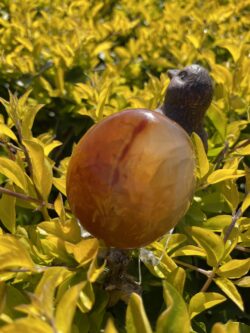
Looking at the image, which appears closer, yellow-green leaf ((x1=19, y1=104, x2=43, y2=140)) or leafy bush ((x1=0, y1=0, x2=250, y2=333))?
leafy bush ((x1=0, y1=0, x2=250, y2=333))

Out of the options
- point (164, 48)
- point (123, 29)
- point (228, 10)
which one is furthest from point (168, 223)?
point (228, 10)

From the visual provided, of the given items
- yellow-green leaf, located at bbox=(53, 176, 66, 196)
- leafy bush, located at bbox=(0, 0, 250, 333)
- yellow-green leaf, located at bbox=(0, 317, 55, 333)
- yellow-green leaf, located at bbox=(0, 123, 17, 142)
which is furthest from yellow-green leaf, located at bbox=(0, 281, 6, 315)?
yellow-green leaf, located at bbox=(0, 123, 17, 142)

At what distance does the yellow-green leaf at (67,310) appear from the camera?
54cm

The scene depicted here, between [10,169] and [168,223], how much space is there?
0.95 feet

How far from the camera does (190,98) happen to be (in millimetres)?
963

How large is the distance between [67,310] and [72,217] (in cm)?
30

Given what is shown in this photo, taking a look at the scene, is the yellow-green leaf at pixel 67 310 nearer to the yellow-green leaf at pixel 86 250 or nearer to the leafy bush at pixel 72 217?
the leafy bush at pixel 72 217

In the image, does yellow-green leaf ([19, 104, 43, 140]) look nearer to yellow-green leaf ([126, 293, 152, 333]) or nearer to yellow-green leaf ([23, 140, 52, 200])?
yellow-green leaf ([23, 140, 52, 200])

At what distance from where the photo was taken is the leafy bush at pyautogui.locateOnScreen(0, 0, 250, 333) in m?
0.67

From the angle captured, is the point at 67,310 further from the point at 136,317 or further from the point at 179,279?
the point at 179,279

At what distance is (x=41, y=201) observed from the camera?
0.81 m

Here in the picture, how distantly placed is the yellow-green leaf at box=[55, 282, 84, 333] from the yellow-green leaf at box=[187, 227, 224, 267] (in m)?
0.24

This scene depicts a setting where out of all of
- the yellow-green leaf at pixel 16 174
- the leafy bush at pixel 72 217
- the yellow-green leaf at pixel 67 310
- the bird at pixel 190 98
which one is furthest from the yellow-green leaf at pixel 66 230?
the bird at pixel 190 98

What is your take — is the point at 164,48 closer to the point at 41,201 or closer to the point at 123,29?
the point at 123,29
